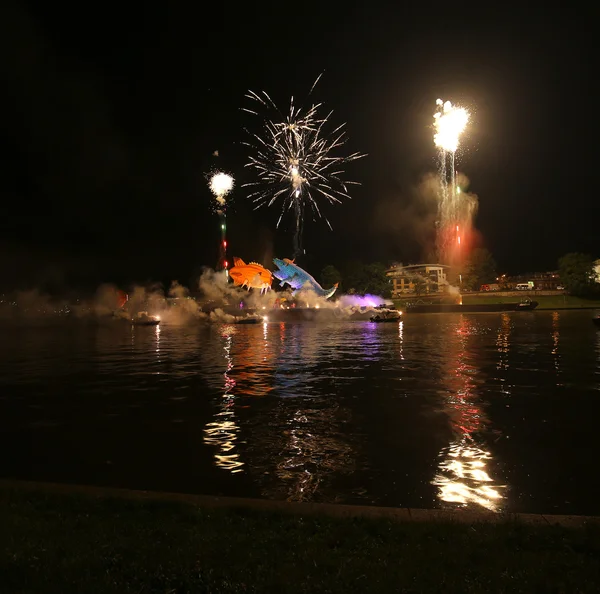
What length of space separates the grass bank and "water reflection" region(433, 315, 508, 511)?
5.99 ft

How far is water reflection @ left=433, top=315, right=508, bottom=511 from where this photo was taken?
7.24 meters

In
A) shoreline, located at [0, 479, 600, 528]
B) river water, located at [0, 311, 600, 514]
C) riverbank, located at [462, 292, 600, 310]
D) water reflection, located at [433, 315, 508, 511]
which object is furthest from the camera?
riverbank, located at [462, 292, 600, 310]

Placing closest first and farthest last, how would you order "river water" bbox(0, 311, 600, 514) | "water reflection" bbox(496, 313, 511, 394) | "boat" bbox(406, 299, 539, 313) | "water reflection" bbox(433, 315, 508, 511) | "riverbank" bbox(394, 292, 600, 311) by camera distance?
"water reflection" bbox(433, 315, 508, 511) < "river water" bbox(0, 311, 600, 514) < "water reflection" bbox(496, 313, 511, 394) < "boat" bbox(406, 299, 539, 313) < "riverbank" bbox(394, 292, 600, 311)

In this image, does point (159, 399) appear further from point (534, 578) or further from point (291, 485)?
point (534, 578)

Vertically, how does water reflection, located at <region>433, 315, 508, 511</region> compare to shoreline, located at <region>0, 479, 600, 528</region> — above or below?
below

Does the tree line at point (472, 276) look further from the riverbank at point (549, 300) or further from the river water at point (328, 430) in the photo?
the river water at point (328, 430)

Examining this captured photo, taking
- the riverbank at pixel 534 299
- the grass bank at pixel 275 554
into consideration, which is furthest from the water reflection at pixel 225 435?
the riverbank at pixel 534 299

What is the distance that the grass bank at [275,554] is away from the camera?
427cm

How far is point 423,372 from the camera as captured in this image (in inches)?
782

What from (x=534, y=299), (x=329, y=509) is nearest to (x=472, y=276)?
(x=534, y=299)

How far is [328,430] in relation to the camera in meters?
11.5

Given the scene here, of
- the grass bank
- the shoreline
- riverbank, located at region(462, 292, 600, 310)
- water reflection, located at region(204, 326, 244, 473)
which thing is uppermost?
riverbank, located at region(462, 292, 600, 310)

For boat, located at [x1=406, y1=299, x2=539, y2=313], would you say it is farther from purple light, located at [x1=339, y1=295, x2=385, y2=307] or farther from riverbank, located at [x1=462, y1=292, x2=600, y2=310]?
purple light, located at [x1=339, y1=295, x2=385, y2=307]

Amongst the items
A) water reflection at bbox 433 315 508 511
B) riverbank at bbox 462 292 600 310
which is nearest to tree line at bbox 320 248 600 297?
riverbank at bbox 462 292 600 310
